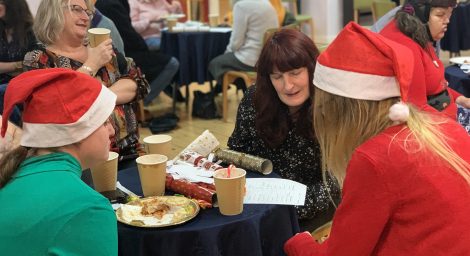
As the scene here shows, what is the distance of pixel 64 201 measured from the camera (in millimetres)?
1311

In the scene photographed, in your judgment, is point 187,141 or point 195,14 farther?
point 195,14

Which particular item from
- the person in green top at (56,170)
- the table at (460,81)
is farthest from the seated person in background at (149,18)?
the person in green top at (56,170)

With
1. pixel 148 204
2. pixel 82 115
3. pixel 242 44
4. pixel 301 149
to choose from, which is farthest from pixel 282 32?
pixel 242 44

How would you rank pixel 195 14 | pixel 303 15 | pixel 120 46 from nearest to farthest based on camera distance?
1. pixel 120 46
2. pixel 195 14
3. pixel 303 15

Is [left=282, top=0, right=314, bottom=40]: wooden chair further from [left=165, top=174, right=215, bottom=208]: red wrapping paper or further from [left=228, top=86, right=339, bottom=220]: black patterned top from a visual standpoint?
[left=165, top=174, right=215, bottom=208]: red wrapping paper

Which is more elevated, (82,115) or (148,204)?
(82,115)

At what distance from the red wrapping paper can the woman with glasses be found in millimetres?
1425

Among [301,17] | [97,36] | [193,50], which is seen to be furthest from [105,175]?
[301,17]

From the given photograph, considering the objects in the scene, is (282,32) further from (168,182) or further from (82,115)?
(82,115)

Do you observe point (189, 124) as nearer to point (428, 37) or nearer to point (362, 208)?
point (428, 37)

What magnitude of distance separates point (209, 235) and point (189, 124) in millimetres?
3878

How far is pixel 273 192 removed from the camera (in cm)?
196

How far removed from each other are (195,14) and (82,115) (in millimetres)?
6274

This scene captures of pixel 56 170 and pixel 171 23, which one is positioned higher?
pixel 171 23
